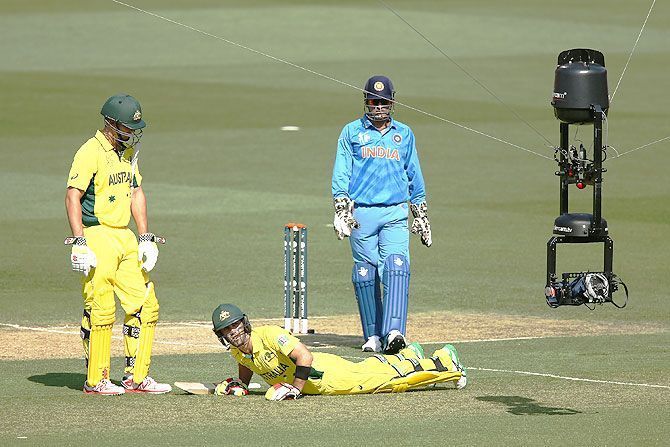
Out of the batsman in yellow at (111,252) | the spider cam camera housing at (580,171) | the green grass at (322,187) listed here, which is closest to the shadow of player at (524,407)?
the green grass at (322,187)

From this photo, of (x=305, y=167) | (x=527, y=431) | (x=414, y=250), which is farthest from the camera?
(x=305, y=167)

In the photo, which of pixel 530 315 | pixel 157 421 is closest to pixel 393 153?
pixel 530 315

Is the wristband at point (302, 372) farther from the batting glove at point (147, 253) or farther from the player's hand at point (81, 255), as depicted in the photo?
the player's hand at point (81, 255)

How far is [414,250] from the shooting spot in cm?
2348

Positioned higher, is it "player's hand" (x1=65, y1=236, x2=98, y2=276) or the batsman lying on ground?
"player's hand" (x1=65, y1=236, x2=98, y2=276)

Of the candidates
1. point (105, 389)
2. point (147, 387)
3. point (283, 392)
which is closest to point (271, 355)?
point (283, 392)

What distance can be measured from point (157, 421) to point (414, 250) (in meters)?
11.3

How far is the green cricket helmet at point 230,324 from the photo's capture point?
13.1 meters

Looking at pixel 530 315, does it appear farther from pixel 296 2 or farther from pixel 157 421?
pixel 296 2

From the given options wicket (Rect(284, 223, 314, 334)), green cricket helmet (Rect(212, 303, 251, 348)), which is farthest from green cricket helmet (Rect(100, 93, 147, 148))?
wicket (Rect(284, 223, 314, 334))

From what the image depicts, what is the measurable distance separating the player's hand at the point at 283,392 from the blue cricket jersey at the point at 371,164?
Result: 322 cm

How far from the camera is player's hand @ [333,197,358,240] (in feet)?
52.2

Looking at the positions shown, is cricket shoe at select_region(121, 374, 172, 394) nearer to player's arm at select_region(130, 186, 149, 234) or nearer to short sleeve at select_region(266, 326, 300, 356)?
short sleeve at select_region(266, 326, 300, 356)

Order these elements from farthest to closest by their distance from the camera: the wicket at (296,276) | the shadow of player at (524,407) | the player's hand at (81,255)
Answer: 1. the wicket at (296,276)
2. the player's hand at (81,255)
3. the shadow of player at (524,407)
